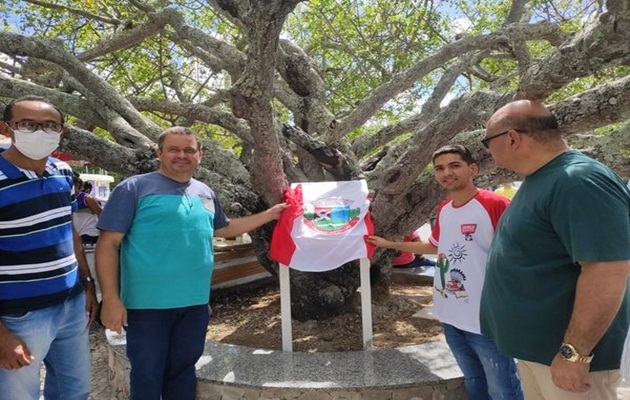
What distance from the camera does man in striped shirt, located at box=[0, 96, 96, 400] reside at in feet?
7.06

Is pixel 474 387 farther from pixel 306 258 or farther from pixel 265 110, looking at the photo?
pixel 265 110

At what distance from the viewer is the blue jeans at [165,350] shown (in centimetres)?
260

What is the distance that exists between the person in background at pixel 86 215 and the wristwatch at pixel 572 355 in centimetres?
476

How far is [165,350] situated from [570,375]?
2127 mm

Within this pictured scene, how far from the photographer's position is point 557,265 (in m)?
1.72

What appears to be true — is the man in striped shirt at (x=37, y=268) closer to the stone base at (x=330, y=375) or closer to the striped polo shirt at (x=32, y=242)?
the striped polo shirt at (x=32, y=242)

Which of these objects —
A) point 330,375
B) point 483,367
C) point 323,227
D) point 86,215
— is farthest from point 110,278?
point 86,215

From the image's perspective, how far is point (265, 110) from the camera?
345 centimetres

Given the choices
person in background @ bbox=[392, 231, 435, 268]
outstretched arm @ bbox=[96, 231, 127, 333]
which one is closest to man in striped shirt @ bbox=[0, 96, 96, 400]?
outstretched arm @ bbox=[96, 231, 127, 333]

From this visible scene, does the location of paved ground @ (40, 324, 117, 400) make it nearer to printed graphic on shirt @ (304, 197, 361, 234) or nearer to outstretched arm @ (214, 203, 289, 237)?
outstretched arm @ (214, 203, 289, 237)

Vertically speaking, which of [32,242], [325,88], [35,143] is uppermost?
[325,88]

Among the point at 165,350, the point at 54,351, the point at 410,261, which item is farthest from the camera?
the point at 410,261

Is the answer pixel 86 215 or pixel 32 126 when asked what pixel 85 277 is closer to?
pixel 32 126

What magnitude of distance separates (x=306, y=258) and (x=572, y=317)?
2223 millimetres
